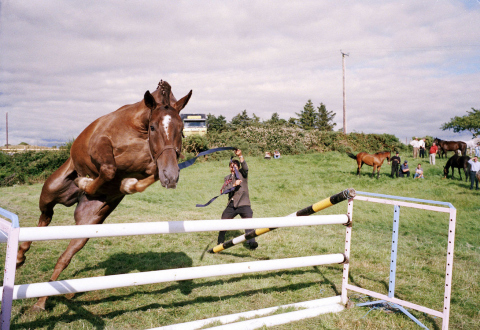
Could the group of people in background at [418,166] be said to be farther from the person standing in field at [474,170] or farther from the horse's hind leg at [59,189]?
the horse's hind leg at [59,189]

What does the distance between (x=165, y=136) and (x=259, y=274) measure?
11.0 ft

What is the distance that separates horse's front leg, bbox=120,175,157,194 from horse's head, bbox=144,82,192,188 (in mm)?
357

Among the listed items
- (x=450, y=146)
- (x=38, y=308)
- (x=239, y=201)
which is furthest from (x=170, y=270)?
(x=450, y=146)

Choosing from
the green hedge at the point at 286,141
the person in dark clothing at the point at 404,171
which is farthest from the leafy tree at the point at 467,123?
the person in dark clothing at the point at 404,171

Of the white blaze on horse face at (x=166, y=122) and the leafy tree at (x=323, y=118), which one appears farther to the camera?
the leafy tree at (x=323, y=118)

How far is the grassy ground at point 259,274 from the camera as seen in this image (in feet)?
11.8

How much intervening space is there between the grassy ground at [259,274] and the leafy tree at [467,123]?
37.5 m

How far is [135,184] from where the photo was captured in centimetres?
316

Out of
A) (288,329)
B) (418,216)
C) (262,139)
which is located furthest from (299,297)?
(262,139)

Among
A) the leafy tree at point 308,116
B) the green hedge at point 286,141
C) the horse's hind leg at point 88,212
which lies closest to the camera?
the horse's hind leg at point 88,212

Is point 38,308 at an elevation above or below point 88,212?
below

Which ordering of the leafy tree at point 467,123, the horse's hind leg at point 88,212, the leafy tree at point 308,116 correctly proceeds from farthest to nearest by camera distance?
the leafy tree at point 308,116
the leafy tree at point 467,123
the horse's hind leg at point 88,212

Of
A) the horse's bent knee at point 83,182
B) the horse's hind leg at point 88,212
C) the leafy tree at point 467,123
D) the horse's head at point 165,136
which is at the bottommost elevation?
the horse's hind leg at point 88,212

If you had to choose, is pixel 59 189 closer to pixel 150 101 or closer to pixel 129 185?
pixel 129 185
